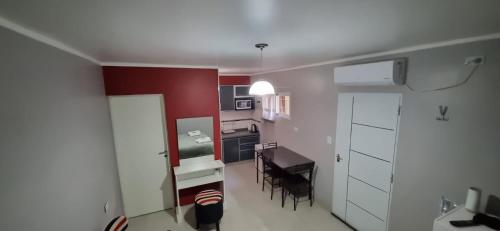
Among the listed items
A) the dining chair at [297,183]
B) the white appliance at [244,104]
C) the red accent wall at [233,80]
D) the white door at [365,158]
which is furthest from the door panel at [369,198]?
the red accent wall at [233,80]

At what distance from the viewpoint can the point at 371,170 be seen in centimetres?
275

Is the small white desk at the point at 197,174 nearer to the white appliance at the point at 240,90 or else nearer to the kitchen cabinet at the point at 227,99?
the kitchen cabinet at the point at 227,99

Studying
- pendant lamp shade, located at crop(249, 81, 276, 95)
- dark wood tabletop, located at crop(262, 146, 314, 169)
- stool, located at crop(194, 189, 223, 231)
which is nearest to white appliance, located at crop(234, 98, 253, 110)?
dark wood tabletop, located at crop(262, 146, 314, 169)

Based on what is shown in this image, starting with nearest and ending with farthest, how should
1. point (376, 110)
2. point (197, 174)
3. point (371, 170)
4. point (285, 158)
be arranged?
point (376, 110), point (371, 170), point (197, 174), point (285, 158)

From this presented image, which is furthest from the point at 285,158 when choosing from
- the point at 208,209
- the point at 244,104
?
the point at 244,104

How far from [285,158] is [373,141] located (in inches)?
63.8

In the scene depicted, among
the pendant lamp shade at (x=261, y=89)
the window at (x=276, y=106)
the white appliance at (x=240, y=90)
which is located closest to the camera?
the pendant lamp shade at (x=261, y=89)

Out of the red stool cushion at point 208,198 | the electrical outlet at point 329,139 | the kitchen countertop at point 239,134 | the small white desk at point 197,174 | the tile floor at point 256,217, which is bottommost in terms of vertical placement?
the tile floor at point 256,217

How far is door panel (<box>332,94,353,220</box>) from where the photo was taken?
3.00 meters

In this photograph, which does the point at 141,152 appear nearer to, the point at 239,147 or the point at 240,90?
the point at 239,147

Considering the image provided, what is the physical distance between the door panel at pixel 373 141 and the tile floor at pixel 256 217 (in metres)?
1.33

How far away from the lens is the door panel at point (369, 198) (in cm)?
263

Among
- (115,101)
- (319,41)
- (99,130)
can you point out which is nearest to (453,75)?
(319,41)

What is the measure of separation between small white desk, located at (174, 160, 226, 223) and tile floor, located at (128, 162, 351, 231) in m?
0.26
